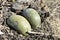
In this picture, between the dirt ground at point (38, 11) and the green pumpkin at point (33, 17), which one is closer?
the dirt ground at point (38, 11)

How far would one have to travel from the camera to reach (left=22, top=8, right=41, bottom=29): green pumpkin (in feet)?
11.6

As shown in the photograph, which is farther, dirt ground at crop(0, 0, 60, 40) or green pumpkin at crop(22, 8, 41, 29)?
green pumpkin at crop(22, 8, 41, 29)

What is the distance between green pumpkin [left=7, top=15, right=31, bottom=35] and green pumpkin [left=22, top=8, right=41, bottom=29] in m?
0.09

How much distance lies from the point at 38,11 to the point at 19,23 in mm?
497

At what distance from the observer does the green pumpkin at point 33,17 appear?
3.54 meters

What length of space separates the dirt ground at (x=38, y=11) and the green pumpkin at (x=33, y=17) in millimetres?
96

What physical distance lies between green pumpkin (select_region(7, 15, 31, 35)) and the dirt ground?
0.20ft

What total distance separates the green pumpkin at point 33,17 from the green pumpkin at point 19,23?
90 mm

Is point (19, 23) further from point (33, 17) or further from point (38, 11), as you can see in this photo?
point (38, 11)

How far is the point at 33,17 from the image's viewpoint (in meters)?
3.55

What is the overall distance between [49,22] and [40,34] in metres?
0.45

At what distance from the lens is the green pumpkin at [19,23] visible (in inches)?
133

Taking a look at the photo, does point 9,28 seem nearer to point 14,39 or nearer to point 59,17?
point 14,39

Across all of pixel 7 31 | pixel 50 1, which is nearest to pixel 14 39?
pixel 7 31
